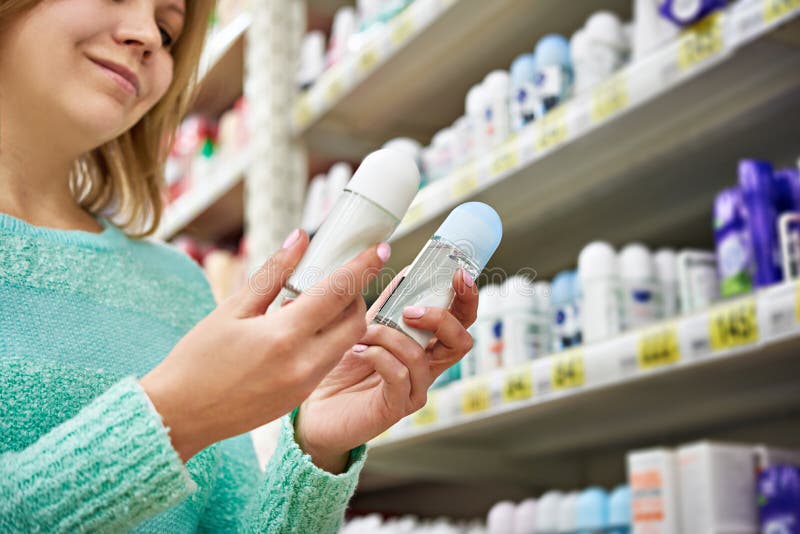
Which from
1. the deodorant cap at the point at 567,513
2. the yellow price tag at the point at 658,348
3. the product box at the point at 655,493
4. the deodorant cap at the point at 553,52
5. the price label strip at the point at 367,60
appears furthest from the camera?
the price label strip at the point at 367,60

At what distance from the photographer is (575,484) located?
2.18m

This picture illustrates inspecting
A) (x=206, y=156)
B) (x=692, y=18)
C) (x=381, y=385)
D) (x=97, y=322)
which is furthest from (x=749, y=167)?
(x=206, y=156)

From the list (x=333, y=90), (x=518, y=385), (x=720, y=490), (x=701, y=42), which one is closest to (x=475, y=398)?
(x=518, y=385)

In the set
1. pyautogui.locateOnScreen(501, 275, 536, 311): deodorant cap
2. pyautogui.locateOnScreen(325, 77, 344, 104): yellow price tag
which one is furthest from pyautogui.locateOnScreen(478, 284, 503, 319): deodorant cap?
pyautogui.locateOnScreen(325, 77, 344, 104): yellow price tag

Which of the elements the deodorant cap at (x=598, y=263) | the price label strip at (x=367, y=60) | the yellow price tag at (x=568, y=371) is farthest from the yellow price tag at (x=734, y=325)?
the price label strip at (x=367, y=60)

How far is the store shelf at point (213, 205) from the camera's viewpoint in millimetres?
2549

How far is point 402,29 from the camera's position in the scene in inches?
74.1

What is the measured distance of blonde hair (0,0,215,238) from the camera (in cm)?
113

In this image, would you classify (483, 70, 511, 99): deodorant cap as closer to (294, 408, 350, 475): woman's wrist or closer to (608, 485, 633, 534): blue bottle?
(608, 485, 633, 534): blue bottle

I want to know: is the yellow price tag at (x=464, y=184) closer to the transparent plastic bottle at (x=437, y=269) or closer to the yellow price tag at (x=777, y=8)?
the yellow price tag at (x=777, y=8)

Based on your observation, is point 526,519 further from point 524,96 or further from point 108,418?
point 108,418

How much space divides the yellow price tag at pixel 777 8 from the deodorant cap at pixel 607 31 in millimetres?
451

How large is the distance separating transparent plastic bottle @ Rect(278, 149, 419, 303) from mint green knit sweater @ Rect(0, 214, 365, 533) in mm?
145

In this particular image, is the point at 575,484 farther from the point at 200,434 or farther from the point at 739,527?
the point at 200,434
